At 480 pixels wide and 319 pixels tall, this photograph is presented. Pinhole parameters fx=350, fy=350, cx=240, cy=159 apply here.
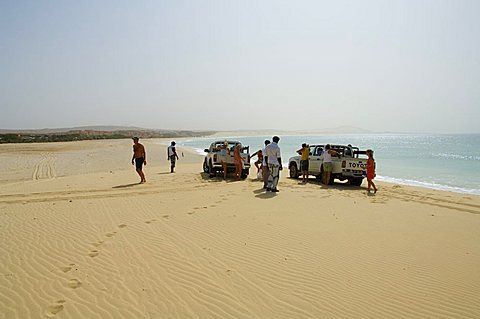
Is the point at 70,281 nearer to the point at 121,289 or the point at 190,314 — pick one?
the point at 121,289

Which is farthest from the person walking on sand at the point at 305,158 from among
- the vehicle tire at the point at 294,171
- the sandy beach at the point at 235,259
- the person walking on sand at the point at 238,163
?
the sandy beach at the point at 235,259

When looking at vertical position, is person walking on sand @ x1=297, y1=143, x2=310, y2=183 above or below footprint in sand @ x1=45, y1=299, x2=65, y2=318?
above

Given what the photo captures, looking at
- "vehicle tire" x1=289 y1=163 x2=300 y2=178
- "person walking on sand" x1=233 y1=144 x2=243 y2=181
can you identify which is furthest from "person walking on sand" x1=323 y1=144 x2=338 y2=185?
"person walking on sand" x1=233 y1=144 x2=243 y2=181

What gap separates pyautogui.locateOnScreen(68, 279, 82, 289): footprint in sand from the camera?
182 inches

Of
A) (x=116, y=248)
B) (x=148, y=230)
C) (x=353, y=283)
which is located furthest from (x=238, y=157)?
(x=353, y=283)

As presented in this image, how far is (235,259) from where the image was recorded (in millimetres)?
5758

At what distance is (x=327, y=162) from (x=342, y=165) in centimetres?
62

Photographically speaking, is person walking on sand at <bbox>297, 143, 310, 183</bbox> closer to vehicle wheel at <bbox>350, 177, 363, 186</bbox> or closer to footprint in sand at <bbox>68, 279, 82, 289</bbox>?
vehicle wheel at <bbox>350, 177, 363, 186</bbox>

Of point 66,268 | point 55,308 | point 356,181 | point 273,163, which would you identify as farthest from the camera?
point 356,181

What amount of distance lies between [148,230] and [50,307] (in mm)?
3188

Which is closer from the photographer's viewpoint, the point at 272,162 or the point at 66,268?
the point at 66,268

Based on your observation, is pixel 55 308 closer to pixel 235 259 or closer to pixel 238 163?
pixel 235 259

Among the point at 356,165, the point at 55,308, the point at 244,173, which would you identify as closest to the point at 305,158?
the point at 356,165

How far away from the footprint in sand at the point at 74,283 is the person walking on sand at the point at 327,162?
11448 mm
